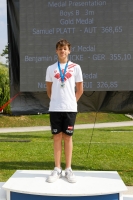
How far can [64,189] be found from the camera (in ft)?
11.5

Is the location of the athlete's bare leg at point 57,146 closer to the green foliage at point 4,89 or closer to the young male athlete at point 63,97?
the young male athlete at point 63,97

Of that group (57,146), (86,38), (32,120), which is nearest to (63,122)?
(57,146)

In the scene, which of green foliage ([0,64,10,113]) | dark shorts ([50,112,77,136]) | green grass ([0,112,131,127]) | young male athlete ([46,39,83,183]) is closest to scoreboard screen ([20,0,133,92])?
young male athlete ([46,39,83,183])

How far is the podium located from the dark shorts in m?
0.57

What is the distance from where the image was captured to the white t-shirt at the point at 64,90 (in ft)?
13.1

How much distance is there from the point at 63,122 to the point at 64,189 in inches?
34.5

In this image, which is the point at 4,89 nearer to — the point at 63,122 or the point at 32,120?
the point at 32,120

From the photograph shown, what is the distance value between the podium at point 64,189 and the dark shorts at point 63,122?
57cm

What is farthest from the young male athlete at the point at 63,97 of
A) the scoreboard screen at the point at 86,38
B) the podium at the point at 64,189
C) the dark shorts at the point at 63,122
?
the scoreboard screen at the point at 86,38

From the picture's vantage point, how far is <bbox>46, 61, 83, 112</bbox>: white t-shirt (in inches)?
157

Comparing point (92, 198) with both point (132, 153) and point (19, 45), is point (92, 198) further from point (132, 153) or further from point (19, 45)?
point (132, 153)

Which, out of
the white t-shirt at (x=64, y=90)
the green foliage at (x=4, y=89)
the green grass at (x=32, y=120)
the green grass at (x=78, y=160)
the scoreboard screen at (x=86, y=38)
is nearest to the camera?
the white t-shirt at (x=64, y=90)

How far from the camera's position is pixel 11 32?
564 cm

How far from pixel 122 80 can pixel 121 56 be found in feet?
1.25
